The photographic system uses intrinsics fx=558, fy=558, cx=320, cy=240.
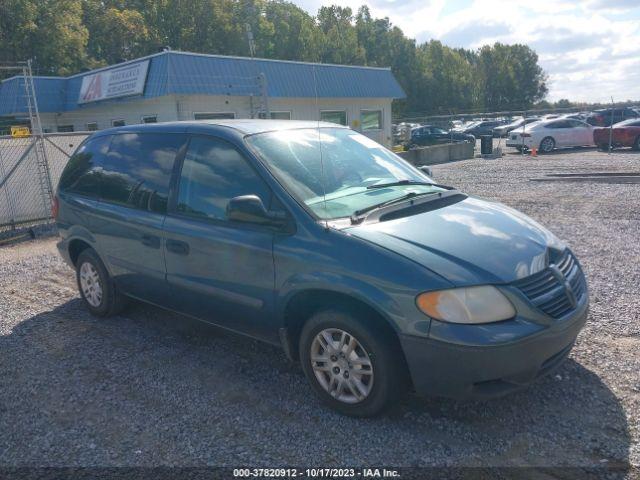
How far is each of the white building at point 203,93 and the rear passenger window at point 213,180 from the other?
13.8 metres

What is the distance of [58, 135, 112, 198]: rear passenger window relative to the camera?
5.44 m

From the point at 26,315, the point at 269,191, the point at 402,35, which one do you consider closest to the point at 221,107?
the point at 26,315

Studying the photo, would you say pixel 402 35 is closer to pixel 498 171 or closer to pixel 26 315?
pixel 498 171

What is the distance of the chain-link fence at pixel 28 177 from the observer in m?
10.9

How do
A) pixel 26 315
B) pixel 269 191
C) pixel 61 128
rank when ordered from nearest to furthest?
pixel 269 191, pixel 26 315, pixel 61 128

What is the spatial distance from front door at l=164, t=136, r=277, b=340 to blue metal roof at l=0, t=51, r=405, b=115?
12.6 metres

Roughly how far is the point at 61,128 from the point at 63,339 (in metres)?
24.3

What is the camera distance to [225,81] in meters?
20.6

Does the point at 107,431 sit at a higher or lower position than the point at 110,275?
lower

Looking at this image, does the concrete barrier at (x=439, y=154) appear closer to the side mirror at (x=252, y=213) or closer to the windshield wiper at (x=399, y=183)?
the windshield wiper at (x=399, y=183)

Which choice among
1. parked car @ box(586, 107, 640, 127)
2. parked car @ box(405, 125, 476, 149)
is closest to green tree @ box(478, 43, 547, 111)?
parked car @ box(405, 125, 476, 149)

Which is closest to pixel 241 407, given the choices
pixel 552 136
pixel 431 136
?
pixel 552 136

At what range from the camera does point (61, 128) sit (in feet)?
86.7

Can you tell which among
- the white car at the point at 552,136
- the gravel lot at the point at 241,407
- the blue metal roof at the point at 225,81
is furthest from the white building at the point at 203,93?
the gravel lot at the point at 241,407
